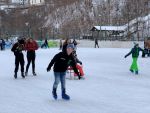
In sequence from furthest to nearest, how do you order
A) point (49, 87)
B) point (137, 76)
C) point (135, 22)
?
1. point (135, 22)
2. point (137, 76)
3. point (49, 87)

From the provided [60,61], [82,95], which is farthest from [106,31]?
[60,61]

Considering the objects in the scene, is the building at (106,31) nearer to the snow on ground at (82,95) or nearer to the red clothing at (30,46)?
the red clothing at (30,46)

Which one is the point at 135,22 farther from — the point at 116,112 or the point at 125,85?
the point at 116,112

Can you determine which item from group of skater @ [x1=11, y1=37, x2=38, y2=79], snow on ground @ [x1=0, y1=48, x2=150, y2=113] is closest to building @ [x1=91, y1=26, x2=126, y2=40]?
group of skater @ [x1=11, y1=37, x2=38, y2=79]

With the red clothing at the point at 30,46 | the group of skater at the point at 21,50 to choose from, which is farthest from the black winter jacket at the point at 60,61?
the red clothing at the point at 30,46

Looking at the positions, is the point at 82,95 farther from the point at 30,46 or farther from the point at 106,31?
the point at 106,31

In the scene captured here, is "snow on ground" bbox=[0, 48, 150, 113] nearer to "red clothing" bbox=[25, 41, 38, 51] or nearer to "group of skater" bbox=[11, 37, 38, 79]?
"group of skater" bbox=[11, 37, 38, 79]

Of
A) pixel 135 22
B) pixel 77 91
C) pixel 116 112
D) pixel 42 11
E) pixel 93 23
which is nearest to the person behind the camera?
pixel 116 112

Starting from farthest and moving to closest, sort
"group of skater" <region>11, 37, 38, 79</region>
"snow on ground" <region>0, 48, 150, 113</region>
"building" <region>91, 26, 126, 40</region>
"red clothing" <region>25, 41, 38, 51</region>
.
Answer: "building" <region>91, 26, 126, 40</region> < "red clothing" <region>25, 41, 38, 51</region> < "group of skater" <region>11, 37, 38, 79</region> < "snow on ground" <region>0, 48, 150, 113</region>

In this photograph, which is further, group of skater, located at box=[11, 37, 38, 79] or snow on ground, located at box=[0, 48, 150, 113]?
Answer: group of skater, located at box=[11, 37, 38, 79]

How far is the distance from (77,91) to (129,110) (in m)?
3.27

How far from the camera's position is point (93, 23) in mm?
81250

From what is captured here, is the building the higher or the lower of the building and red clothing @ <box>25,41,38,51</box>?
the lower

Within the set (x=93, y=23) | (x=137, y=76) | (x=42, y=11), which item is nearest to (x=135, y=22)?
(x=93, y=23)
